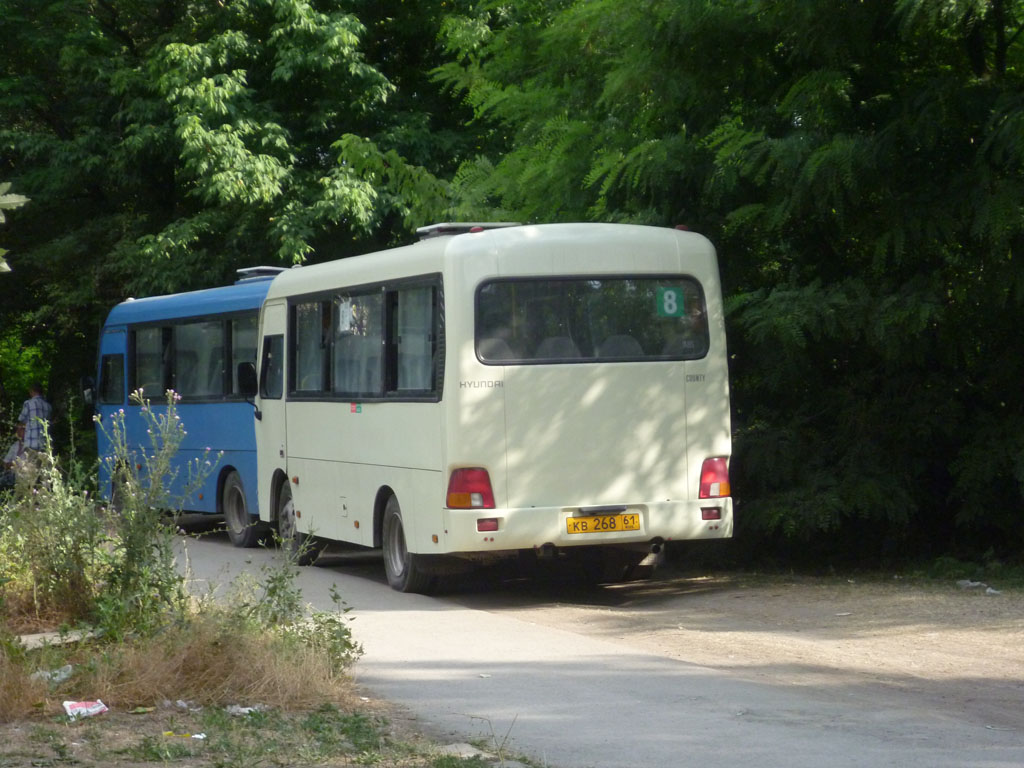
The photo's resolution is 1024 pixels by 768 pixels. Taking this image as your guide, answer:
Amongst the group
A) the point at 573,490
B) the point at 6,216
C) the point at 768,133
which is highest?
the point at 768,133

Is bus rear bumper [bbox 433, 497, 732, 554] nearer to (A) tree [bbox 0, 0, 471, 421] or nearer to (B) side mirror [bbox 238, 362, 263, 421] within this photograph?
(B) side mirror [bbox 238, 362, 263, 421]

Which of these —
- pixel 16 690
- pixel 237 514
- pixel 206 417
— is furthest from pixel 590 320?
pixel 206 417

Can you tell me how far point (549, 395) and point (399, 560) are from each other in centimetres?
237

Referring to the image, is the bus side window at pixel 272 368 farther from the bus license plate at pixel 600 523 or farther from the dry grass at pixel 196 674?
the dry grass at pixel 196 674

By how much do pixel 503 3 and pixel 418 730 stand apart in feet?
34.6

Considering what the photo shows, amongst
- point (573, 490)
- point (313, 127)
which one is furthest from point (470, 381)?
point (313, 127)

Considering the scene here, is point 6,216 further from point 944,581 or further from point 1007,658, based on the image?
point 944,581

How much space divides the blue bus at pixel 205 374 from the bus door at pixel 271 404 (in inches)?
22.5

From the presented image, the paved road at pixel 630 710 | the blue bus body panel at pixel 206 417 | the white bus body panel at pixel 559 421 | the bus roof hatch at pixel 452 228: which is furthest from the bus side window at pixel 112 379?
the paved road at pixel 630 710

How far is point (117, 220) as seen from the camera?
27.6m

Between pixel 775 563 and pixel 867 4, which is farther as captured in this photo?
pixel 775 563

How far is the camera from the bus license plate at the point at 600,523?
1236cm

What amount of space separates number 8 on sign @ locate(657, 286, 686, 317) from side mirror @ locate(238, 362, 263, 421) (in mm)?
6132

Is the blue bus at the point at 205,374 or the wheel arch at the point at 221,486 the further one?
the wheel arch at the point at 221,486
